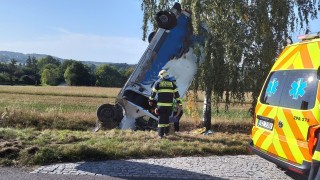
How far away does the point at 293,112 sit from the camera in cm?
557

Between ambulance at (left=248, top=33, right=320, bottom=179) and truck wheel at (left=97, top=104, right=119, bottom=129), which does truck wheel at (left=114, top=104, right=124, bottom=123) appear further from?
ambulance at (left=248, top=33, right=320, bottom=179)

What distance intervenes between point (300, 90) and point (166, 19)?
6204 millimetres

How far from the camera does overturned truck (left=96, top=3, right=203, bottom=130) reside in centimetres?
1120

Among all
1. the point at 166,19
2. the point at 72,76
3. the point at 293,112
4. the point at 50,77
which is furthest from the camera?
the point at 50,77

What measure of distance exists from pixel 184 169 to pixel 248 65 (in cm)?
601

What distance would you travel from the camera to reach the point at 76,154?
7.38 metres

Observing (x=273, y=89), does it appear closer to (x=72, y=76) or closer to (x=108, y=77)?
(x=72, y=76)

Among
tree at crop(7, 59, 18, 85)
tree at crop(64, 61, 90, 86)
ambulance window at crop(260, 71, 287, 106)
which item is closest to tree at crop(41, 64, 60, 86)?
tree at crop(64, 61, 90, 86)

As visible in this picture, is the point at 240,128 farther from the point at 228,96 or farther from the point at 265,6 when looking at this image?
the point at 265,6

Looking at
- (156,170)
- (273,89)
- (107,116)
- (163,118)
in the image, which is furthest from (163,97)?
(273,89)

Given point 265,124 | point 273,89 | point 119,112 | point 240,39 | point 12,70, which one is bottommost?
point 119,112

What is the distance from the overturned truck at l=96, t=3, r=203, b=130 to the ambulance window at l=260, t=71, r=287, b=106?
182 inches

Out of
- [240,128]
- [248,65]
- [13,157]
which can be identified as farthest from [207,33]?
[13,157]

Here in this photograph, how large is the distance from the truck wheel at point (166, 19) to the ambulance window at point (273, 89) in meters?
5.05
